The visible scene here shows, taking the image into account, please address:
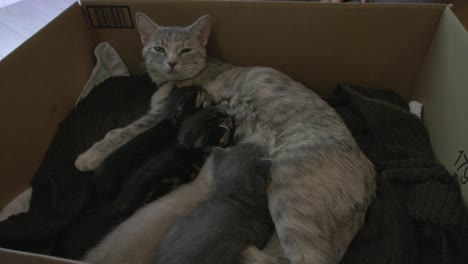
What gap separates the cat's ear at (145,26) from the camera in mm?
1472

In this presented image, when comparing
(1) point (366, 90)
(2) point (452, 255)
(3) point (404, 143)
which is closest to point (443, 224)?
(2) point (452, 255)

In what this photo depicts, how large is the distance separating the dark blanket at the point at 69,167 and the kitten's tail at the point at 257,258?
0.64 meters

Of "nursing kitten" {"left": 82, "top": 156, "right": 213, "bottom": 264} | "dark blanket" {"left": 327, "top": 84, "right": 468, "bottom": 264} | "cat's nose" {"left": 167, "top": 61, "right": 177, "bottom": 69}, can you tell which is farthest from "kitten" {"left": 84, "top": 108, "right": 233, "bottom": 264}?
"dark blanket" {"left": 327, "top": 84, "right": 468, "bottom": 264}

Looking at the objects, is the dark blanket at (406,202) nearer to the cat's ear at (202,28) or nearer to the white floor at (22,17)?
the cat's ear at (202,28)

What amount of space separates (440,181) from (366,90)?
0.57 metres

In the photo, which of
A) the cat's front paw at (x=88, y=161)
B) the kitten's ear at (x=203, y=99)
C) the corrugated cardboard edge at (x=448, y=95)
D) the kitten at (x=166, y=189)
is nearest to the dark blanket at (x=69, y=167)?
the cat's front paw at (x=88, y=161)

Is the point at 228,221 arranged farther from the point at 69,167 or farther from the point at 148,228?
the point at 69,167

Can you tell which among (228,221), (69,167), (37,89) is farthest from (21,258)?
(37,89)

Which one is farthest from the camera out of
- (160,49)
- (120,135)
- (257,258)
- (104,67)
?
(104,67)

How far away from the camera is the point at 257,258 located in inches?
36.7

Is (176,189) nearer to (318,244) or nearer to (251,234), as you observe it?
(251,234)

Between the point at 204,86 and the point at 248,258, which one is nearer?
the point at 248,258

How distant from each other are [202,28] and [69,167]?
804 millimetres

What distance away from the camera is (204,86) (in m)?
1.58
